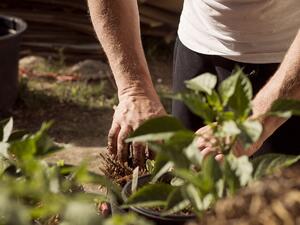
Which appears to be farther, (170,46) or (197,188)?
(170,46)

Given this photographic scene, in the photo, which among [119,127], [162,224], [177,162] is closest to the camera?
[177,162]

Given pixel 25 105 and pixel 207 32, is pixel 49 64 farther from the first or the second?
pixel 207 32

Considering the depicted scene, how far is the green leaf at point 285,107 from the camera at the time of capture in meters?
1.01

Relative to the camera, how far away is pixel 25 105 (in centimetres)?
494

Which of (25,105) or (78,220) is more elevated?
(78,220)

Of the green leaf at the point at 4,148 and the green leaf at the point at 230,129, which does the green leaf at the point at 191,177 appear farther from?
the green leaf at the point at 4,148

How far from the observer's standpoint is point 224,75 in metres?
2.23

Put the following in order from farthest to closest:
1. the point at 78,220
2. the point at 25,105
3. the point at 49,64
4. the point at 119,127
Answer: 1. the point at 49,64
2. the point at 25,105
3. the point at 119,127
4. the point at 78,220

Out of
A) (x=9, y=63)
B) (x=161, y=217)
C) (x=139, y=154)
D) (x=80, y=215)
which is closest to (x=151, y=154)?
(x=139, y=154)

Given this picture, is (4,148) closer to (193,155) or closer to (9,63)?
(193,155)

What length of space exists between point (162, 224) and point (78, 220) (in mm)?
401

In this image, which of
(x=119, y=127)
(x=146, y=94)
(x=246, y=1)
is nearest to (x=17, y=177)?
(x=119, y=127)

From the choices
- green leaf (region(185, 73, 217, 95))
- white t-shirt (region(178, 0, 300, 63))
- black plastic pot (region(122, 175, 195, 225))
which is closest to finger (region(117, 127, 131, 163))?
black plastic pot (region(122, 175, 195, 225))

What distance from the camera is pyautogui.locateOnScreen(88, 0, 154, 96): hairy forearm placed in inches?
76.9
